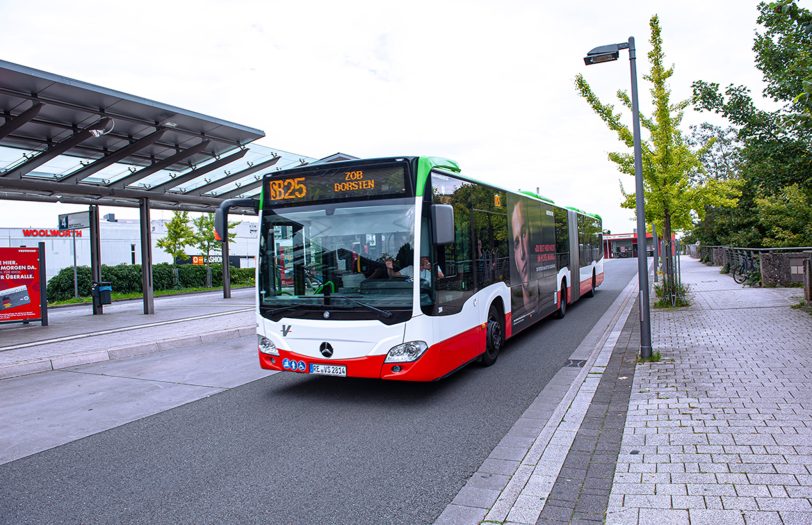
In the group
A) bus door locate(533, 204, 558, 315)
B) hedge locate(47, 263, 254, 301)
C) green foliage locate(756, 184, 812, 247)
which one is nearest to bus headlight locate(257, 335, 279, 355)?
bus door locate(533, 204, 558, 315)

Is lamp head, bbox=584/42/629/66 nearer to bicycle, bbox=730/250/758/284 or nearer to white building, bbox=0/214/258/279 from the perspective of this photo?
bicycle, bbox=730/250/758/284

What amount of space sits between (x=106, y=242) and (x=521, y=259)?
44.8 meters

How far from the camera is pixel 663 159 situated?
512 inches

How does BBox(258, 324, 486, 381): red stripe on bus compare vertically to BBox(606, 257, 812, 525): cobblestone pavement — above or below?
above

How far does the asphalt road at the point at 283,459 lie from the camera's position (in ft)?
12.5

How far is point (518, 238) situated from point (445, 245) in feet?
11.8

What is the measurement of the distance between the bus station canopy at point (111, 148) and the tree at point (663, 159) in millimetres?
9702

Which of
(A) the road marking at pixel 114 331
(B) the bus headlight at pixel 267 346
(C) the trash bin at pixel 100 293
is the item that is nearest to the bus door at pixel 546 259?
(B) the bus headlight at pixel 267 346

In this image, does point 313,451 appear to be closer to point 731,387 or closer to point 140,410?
point 140,410

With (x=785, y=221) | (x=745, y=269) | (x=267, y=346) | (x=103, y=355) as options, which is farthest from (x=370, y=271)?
(x=785, y=221)

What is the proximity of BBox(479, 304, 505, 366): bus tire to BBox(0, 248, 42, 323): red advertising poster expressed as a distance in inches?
456

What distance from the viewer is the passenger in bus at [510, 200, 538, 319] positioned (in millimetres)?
9500

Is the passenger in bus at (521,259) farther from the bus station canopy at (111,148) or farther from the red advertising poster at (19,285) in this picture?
the red advertising poster at (19,285)

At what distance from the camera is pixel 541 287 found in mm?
11281
